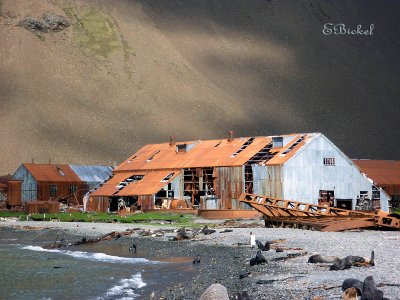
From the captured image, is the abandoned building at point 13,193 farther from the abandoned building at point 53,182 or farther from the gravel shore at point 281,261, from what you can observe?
the gravel shore at point 281,261

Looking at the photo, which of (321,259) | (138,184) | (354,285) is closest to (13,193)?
(138,184)

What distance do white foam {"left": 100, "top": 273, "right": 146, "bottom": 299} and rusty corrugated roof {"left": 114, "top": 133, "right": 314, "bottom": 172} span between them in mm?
32251

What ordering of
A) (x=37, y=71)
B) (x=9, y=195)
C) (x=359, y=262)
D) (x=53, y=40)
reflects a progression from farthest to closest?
(x=53, y=40) < (x=37, y=71) < (x=9, y=195) < (x=359, y=262)

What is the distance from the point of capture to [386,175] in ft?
264

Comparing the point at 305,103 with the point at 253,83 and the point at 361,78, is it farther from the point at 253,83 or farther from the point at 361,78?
the point at 361,78

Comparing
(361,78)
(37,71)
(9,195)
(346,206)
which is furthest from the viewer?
(361,78)

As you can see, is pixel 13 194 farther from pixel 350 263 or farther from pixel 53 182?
pixel 350 263

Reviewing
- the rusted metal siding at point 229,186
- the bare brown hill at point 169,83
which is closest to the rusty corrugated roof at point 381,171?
the rusted metal siding at point 229,186

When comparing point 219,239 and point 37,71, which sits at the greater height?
point 37,71

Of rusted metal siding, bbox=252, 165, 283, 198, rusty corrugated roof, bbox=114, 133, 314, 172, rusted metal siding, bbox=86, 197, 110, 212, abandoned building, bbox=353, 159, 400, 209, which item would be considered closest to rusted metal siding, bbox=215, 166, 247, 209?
rusty corrugated roof, bbox=114, 133, 314, 172

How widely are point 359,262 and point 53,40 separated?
478 feet

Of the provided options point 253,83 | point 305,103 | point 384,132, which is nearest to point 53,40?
point 253,83

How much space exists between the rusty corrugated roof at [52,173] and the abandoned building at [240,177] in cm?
1239

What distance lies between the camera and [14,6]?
165625mm
